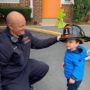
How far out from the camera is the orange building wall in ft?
69.9

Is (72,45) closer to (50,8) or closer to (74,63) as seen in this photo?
(74,63)

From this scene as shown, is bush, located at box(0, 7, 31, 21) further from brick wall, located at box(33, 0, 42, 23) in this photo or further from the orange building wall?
the orange building wall

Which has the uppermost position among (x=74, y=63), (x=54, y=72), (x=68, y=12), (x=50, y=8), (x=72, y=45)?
(x=72, y=45)

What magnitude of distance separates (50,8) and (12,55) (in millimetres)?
15518

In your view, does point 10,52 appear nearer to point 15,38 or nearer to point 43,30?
point 15,38

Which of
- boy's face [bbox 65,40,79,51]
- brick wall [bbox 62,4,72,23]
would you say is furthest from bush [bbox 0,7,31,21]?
boy's face [bbox 65,40,79,51]

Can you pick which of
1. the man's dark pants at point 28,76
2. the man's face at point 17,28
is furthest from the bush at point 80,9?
the man's face at point 17,28

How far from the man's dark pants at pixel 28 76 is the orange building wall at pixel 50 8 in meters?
14.5

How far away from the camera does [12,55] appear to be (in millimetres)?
6074

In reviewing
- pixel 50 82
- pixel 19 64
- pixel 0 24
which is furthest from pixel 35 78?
pixel 0 24

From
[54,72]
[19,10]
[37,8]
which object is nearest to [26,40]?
[54,72]

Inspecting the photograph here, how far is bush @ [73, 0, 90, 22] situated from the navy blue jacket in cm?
1457

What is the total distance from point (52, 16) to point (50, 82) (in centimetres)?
1308

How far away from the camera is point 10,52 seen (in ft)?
19.7
